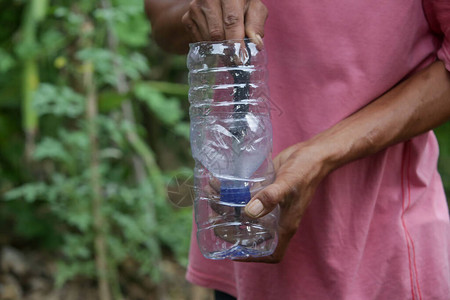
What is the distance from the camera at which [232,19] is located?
1.14 m

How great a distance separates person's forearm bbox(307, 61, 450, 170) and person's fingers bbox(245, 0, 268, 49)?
261 mm

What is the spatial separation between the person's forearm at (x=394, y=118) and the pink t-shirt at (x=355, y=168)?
1.4 inches

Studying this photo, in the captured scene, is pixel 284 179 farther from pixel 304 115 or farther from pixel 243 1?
pixel 243 1

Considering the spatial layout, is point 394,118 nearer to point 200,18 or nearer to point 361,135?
point 361,135

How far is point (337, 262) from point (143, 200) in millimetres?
1670

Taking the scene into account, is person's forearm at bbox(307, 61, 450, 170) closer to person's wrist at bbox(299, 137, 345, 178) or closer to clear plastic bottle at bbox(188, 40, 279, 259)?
person's wrist at bbox(299, 137, 345, 178)

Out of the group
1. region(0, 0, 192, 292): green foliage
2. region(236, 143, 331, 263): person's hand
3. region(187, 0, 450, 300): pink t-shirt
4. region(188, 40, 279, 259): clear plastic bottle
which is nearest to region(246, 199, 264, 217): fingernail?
region(236, 143, 331, 263): person's hand

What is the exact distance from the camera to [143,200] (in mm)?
2850

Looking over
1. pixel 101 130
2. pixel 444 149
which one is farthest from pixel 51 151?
pixel 444 149

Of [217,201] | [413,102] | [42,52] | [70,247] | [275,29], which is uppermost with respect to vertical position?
[42,52]

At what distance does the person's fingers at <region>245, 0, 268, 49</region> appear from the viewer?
1165 mm

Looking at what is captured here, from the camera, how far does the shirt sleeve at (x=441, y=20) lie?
1231 mm

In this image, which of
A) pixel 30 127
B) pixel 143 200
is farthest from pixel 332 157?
pixel 30 127

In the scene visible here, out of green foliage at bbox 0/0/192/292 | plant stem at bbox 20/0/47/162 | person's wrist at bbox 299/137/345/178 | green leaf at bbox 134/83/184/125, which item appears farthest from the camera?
plant stem at bbox 20/0/47/162
